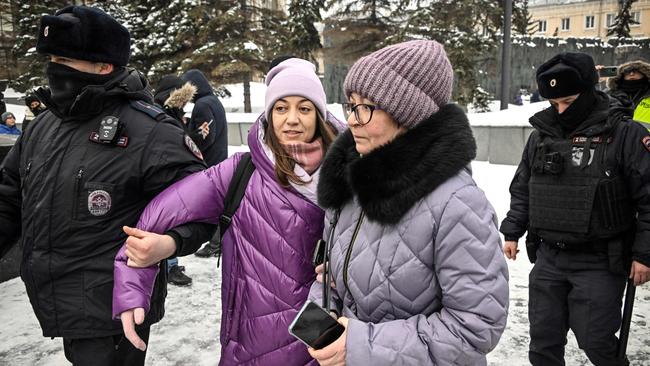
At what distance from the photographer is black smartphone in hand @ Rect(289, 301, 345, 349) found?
142 centimetres

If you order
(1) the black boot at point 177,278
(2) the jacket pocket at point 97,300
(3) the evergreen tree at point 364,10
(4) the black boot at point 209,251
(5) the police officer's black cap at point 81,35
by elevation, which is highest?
(3) the evergreen tree at point 364,10

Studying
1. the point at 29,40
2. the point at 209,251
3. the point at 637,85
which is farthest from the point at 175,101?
the point at 29,40

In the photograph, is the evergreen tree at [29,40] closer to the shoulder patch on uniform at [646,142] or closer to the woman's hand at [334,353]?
the shoulder patch on uniform at [646,142]

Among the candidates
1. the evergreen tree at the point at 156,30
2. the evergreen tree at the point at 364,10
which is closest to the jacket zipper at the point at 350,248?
the evergreen tree at the point at 364,10

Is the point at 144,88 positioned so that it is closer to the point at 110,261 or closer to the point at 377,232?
the point at 110,261

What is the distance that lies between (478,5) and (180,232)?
18.5 meters

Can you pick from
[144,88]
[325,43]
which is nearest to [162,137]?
[144,88]

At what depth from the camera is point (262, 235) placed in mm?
1883

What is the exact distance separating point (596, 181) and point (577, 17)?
205ft

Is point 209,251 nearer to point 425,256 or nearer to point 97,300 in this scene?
point 97,300

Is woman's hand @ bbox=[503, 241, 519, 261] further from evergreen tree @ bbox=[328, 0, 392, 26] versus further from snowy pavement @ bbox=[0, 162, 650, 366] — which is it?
evergreen tree @ bbox=[328, 0, 392, 26]

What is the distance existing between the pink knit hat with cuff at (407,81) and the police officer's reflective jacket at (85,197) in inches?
37.1

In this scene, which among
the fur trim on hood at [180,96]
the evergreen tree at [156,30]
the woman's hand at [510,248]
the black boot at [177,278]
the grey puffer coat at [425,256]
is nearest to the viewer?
the grey puffer coat at [425,256]

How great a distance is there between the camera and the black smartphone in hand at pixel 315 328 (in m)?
1.42
